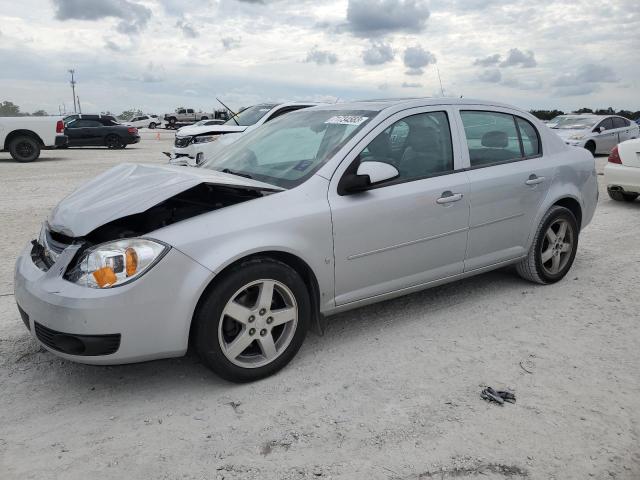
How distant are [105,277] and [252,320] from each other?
0.81 meters

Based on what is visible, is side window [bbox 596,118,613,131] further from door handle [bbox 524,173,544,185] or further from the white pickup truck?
the white pickup truck

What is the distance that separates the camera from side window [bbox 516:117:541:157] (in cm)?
455

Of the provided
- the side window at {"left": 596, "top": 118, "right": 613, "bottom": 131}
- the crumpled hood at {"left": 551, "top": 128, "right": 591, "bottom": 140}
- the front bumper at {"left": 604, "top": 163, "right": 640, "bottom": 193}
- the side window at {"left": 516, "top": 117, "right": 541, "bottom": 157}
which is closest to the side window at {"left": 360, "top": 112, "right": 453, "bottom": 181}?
the side window at {"left": 516, "top": 117, "right": 541, "bottom": 157}

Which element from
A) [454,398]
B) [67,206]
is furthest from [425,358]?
[67,206]

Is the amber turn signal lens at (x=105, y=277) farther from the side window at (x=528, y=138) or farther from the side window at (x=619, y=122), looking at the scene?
the side window at (x=619, y=122)

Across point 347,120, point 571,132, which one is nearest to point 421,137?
point 347,120

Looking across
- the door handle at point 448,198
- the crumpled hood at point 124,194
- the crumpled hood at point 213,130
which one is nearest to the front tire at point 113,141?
the crumpled hood at point 213,130

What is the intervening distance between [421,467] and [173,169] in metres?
2.35

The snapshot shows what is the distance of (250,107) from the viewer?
13.0m

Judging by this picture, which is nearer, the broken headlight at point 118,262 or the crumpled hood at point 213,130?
the broken headlight at point 118,262

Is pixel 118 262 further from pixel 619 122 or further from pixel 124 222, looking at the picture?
pixel 619 122

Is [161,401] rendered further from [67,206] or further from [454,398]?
[454,398]

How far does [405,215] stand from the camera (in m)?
3.63

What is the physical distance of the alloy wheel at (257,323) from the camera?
3041 mm
